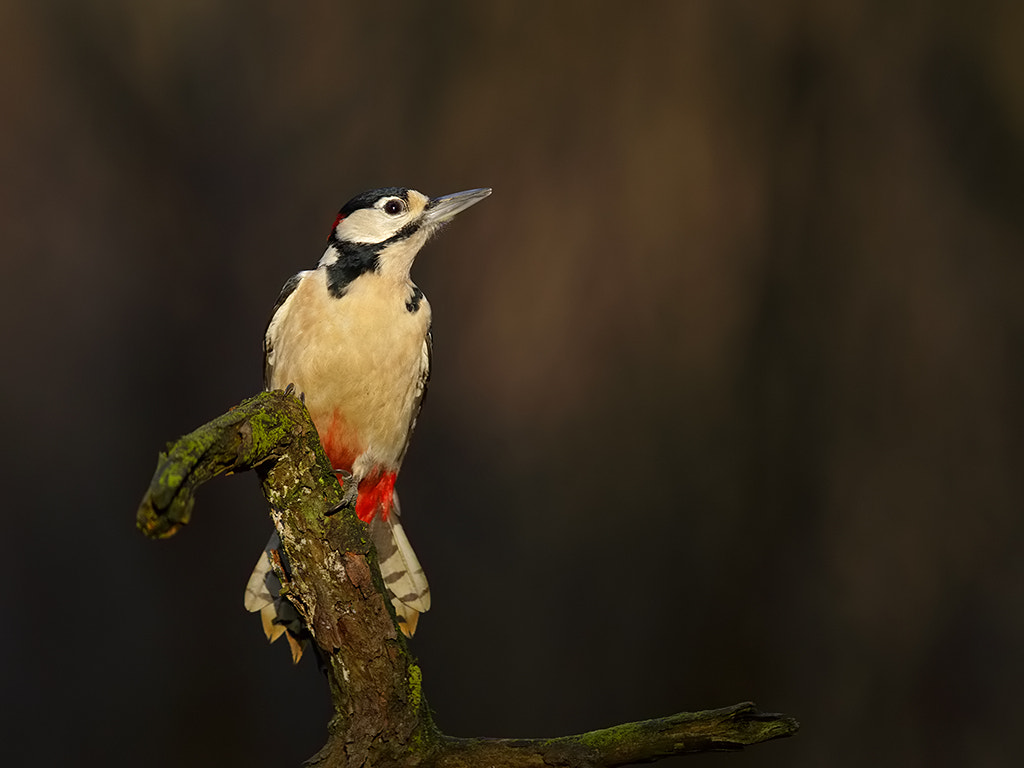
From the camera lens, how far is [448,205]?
9.80 ft

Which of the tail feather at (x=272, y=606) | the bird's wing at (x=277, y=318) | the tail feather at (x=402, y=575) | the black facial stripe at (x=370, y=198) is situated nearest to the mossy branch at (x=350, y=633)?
the tail feather at (x=272, y=606)

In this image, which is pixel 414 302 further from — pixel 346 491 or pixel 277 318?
pixel 346 491

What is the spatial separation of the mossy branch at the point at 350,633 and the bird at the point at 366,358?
21.3 inches

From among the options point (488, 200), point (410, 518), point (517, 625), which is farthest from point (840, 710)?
point (488, 200)

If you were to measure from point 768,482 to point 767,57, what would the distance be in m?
1.92

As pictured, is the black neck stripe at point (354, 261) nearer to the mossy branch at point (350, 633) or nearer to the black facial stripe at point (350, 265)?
the black facial stripe at point (350, 265)

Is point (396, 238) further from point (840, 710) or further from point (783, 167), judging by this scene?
point (840, 710)

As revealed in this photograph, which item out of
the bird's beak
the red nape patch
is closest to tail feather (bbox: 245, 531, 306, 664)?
the red nape patch

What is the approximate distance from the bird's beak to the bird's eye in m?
0.08

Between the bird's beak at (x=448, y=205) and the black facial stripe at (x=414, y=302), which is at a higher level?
the bird's beak at (x=448, y=205)

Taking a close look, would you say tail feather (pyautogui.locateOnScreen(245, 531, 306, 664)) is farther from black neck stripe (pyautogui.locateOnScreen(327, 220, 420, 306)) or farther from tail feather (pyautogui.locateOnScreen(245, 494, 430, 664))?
black neck stripe (pyautogui.locateOnScreen(327, 220, 420, 306))

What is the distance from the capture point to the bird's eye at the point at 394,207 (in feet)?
9.55

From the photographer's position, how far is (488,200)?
15.9 feet

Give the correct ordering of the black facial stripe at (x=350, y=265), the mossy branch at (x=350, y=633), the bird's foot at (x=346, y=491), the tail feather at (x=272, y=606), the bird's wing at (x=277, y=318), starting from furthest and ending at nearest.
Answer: the bird's wing at (x=277, y=318)
the black facial stripe at (x=350, y=265)
the tail feather at (x=272, y=606)
the bird's foot at (x=346, y=491)
the mossy branch at (x=350, y=633)
